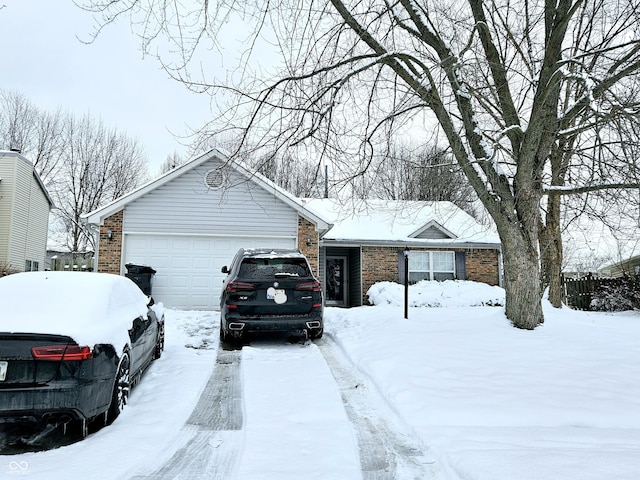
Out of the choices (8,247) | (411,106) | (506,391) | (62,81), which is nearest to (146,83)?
(62,81)

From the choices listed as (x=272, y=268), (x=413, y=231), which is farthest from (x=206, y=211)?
(x=413, y=231)

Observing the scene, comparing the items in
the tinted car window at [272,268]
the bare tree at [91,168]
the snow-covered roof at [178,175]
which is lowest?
the tinted car window at [272,268]

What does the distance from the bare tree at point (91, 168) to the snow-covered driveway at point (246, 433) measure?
29.0 m

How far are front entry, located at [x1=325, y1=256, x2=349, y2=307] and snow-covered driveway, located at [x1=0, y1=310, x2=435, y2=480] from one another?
41.7 ft

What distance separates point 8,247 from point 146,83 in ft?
53.3

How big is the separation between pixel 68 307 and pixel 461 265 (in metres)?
16.0

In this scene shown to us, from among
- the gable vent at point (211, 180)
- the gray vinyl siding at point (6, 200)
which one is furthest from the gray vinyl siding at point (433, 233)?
the gray vinyl siding at point (6, 200)

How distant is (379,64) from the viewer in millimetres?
8117

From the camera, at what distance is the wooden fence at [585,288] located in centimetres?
1559

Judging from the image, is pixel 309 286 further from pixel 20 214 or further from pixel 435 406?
pixel 20 214

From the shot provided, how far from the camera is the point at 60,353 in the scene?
3518 mm

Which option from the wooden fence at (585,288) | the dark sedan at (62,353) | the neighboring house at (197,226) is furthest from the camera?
the wooden fence at (585,288)

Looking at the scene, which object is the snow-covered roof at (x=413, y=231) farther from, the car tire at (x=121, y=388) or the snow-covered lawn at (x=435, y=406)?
the car tire at (x=121, y=388)

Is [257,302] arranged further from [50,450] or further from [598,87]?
[598,87]
